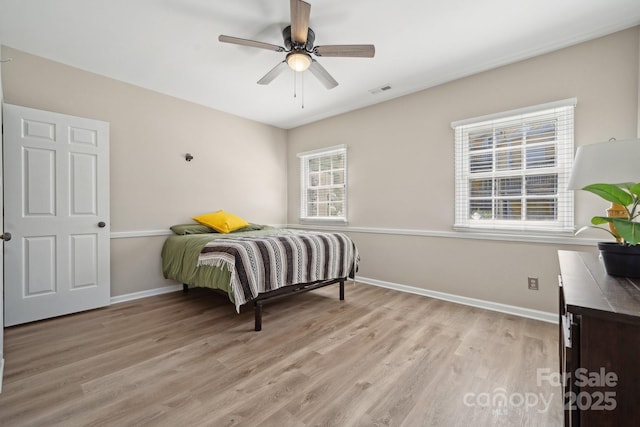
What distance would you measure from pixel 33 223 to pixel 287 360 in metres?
2.76

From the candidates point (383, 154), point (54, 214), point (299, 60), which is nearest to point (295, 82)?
point (299, 60)

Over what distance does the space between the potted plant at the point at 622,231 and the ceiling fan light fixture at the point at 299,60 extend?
2.10 m

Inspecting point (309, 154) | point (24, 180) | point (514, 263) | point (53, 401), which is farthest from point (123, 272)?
point (514, 263)

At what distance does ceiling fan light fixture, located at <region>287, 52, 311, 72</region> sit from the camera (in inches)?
91.9

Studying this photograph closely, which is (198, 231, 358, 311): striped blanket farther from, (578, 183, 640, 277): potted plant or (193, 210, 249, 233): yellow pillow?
(578, 183, 640, 277): potted plant

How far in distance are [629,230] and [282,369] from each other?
1933 mm

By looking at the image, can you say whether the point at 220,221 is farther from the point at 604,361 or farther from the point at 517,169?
the point at 604,361

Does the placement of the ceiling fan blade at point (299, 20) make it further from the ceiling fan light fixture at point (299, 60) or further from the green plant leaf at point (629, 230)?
the green plant leaf at point (629, 230)

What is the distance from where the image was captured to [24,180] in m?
2.61

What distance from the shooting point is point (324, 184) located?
4711 mm

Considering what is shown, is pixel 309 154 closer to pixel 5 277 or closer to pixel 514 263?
pixel 514 263

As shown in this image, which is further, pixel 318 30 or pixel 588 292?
pixel 318 30

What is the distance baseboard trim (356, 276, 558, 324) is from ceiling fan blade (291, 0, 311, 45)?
119 inches

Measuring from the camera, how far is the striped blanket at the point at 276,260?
2.44 metres
